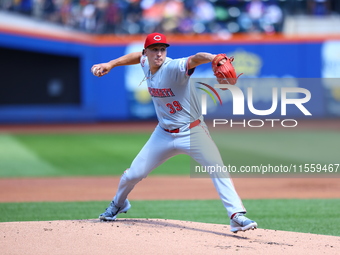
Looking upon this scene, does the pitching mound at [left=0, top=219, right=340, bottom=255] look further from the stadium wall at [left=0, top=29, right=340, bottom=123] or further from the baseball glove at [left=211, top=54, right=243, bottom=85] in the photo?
the stadium wall at [left=0, top=29, right=340, bottom=123]

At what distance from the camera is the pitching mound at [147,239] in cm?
510

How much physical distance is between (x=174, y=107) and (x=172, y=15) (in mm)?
16696

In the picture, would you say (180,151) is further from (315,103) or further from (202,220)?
(315,103)

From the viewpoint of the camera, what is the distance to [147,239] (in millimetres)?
5453

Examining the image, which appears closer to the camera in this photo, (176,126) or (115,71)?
(176,126)

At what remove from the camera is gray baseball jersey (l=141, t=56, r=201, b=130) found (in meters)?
5.63

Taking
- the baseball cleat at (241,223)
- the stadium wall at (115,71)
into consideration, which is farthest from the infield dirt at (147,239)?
the stadium wall at (115,71)

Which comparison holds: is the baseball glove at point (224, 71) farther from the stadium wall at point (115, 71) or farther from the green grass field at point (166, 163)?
the stadium wall at point (115, 71)

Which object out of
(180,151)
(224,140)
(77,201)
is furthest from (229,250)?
(224,140)

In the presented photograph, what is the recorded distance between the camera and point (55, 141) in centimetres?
1708

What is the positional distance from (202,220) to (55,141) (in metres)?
10.6

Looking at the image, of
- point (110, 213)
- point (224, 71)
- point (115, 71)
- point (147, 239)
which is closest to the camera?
point (224, 71)

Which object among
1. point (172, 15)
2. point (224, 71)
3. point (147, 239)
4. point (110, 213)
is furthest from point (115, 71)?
point (224, 71)

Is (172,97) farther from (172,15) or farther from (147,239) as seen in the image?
(172,15)
